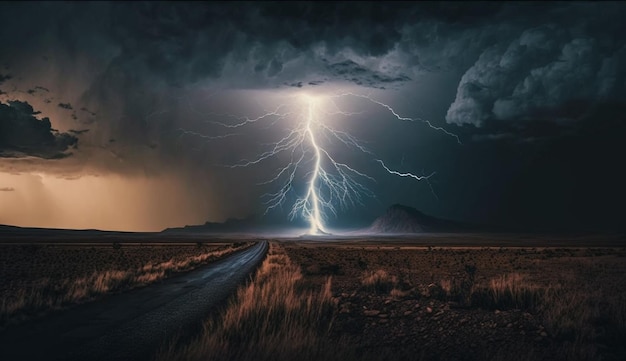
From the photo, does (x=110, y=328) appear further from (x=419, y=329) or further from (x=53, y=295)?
(x=53, y=295)

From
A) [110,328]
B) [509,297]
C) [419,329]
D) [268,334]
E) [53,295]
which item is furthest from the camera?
[53,295]

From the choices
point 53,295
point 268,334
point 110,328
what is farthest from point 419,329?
point 53,295

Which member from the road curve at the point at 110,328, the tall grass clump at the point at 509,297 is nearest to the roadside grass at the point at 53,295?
the road curve at the point at 110,328

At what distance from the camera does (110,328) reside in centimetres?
862

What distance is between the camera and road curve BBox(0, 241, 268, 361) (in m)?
6.66

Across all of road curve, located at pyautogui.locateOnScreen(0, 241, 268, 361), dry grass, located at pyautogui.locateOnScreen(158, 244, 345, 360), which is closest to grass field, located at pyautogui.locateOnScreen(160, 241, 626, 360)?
dry grass, located at pyautogui.locateOnScreen(158, 244, 345, 360)

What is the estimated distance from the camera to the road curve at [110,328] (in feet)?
21.8

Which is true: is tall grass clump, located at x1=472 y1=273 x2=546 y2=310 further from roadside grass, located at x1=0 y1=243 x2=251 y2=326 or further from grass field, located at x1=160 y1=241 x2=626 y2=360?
roadside grass, located at x1=0 y1=243 x2=251 y2=326

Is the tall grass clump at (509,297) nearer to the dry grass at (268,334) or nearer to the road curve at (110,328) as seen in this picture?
the dry grass at (268,334)

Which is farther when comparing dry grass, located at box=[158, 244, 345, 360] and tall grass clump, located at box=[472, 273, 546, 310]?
tall grass clump, located at box=[472, 273, 546, 310]

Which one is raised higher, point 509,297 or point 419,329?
point 509,297

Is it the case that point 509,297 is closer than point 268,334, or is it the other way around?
point 268,334

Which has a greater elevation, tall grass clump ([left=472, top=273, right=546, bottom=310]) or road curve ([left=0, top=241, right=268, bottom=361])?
tall grass clump ([left=472, top=273, right=546, bottom=310])

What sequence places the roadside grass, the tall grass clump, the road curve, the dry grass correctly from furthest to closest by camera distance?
the roadside grass
the tall grass clump
the road curve
the dry grass
